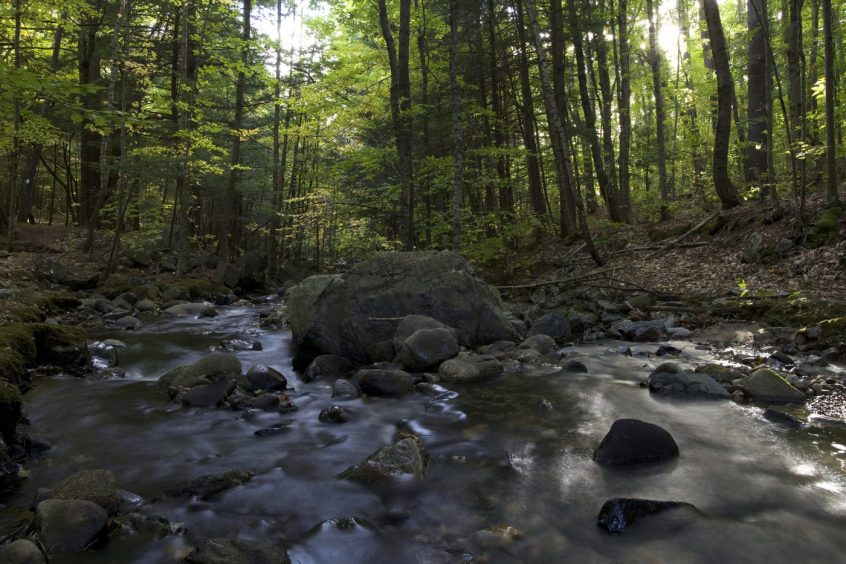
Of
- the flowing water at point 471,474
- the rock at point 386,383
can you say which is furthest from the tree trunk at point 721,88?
the rock at point 386,383

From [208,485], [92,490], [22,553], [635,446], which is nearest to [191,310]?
[208,485]

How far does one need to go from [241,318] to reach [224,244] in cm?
702

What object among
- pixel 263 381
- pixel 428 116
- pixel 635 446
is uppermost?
pixel 428 116

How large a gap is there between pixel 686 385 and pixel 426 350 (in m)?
3.45

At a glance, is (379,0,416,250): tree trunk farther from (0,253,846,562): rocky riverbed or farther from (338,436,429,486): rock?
(338,436,429,486): rock

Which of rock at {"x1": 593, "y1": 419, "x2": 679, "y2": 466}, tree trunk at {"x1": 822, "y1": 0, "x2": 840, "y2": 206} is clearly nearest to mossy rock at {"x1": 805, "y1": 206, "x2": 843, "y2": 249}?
tree trunk at {"x1": 822, "y1": 0, "x2": 840, "y2": 206}

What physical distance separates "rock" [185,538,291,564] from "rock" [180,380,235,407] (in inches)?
128

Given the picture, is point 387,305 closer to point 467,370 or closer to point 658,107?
point 467,370

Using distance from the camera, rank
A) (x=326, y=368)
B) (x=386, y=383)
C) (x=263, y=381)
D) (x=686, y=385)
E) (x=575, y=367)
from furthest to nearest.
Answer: (x=326, y=368) → (x=575, y=367) → (x=263, y=381) → (x=386, y=383) → (x=686, y=385)

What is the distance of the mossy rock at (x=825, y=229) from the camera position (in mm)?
9413

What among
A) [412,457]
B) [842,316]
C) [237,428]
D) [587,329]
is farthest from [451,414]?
[842,316]

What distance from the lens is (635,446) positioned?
14.2ft

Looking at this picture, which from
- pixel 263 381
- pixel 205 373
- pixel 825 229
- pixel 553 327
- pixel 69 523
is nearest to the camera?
pixel 69 523

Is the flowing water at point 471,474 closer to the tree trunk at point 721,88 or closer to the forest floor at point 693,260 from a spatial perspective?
the forest floor at point 693,260
